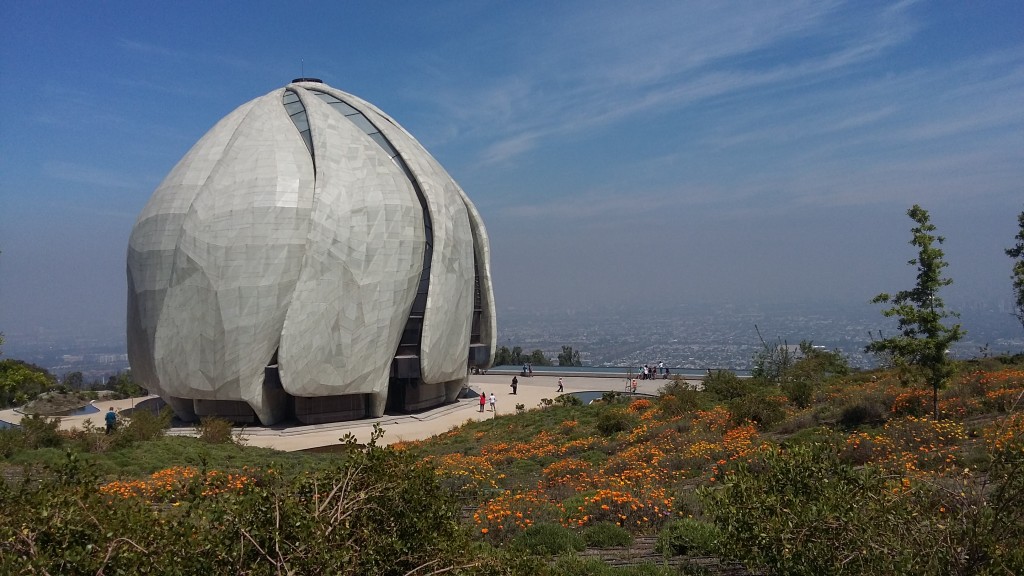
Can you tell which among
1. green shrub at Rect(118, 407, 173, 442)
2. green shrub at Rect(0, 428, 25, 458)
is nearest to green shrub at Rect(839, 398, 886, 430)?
green shrub at Rect(118, 407, 173, 442)

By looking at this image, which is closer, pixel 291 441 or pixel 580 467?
pixel 580 467

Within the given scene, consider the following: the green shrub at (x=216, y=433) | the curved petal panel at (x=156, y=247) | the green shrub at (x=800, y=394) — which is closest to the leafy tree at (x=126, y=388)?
the curved petal panel at (x=156, y=247)

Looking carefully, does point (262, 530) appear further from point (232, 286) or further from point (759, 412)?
point (232, 286)

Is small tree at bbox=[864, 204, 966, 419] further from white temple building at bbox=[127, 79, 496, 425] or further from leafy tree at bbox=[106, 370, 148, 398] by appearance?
leafy tree at bbox=[106, 370, 148, 398]

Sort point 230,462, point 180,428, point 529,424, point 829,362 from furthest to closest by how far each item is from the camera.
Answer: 1. point 829,362
2. point 180,428
3. point 529,424
4. point 230,462

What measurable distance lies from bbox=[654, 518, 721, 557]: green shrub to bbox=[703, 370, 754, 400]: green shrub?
15846 millimetres

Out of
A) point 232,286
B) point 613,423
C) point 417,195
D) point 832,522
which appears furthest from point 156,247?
point 832,522

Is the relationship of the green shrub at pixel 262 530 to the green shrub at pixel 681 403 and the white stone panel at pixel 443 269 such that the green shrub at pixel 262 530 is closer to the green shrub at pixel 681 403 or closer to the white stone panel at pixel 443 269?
the green shrub at pixel 681 403

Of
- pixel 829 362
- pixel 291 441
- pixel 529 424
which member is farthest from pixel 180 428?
pixel 829 362

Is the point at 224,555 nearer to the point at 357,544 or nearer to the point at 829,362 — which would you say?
the point at 357,544

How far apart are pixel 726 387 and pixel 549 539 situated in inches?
696

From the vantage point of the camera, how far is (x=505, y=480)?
13961mm

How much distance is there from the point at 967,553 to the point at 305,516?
16.5ft

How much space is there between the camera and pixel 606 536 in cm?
899
